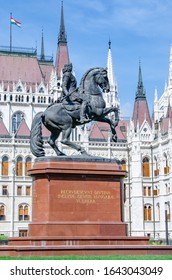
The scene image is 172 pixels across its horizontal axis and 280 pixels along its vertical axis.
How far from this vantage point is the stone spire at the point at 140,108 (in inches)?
3029

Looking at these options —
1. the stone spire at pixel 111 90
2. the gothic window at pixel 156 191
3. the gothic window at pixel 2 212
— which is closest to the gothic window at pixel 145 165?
the gothic window at pixel 156 191

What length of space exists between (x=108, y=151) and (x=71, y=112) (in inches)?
2063

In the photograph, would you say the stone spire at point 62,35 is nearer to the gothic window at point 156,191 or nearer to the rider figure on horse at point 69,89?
the gothic window at point 156,191

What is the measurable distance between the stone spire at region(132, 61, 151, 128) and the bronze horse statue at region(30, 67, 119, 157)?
53191 millimetres

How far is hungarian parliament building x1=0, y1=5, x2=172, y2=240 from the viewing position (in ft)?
227

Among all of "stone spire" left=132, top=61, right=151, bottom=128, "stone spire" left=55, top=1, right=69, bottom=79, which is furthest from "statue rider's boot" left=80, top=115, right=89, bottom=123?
"stone spire" left=55, top=1, right=69, bottom=79

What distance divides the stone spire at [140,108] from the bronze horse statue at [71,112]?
53.2 metres

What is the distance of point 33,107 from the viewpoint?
264 feet

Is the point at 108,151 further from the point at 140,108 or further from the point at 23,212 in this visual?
the point at 23,212

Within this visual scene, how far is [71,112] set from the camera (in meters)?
22.0

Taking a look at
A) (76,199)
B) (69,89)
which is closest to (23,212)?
(69,89)

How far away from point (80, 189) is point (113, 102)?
250 ft

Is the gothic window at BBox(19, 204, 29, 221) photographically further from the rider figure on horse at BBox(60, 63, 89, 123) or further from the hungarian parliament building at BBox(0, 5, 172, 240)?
the rider figure on horse at BBox(60, 63, 89, 123)
